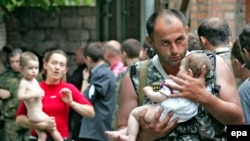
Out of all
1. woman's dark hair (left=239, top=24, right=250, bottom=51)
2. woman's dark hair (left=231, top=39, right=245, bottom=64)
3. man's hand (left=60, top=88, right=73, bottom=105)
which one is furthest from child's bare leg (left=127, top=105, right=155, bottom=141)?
man's hand (left=60, top=88, right=73, bottom=105)

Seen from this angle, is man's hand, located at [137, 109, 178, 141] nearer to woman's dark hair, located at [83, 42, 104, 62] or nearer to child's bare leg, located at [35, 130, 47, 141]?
child's bare leg, located at [35, 130, 47, 141]

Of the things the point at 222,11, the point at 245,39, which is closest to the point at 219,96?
the point at 245,39

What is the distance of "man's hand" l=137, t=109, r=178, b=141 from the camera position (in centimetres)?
547

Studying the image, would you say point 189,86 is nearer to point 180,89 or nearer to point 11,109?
point 180,89

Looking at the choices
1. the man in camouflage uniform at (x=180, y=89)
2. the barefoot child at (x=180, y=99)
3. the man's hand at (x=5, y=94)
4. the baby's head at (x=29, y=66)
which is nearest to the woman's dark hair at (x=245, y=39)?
the man in camouflage uniform at (x=180, y=89)

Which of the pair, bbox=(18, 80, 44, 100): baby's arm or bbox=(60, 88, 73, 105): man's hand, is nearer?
bbox=(60, 88, 73, 105): man's hand

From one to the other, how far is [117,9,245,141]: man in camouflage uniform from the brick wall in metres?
5.93

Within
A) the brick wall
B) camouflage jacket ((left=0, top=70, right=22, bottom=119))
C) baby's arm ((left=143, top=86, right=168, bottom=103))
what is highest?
baby's arm ((left=143, top=86, right=168, bottom=103))

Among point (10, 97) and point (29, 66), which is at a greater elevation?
point (29, 66)

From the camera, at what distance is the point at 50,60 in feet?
31.1

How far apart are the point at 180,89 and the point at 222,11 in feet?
21.0

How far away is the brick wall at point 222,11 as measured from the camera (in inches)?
457

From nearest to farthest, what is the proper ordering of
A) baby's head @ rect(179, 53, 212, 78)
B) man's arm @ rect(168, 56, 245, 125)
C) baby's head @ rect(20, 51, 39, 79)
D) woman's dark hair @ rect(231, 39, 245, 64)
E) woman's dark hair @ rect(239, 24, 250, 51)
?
man's arm @ rect(168, 56, 245, 125) < baby's head @ rect(179, 53, 212, 78) < woman's dark hair @ rect(239, 24, 250, 51) < woman's dark hair @ rect(231, 39, 245, 64) < baby's head @ rect(20, 51, 39, 79)

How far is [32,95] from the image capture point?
30.4ft
